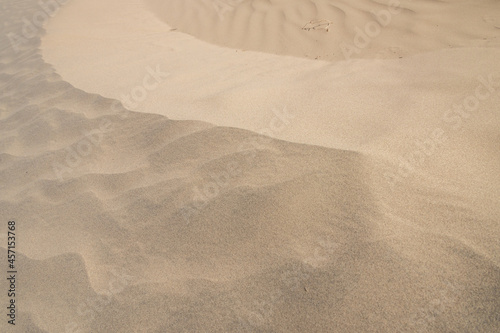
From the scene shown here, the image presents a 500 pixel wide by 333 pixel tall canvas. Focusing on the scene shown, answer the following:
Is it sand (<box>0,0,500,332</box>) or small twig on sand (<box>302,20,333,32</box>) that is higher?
small twig on sand (<box>302,20,333,32</box>)

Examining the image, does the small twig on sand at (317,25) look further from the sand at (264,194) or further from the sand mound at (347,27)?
the sand at (264,194)

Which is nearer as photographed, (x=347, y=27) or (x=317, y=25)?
(x=347, y=27)

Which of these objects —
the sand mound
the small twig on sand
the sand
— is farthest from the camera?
the small twig on sand

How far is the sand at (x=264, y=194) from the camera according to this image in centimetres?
109

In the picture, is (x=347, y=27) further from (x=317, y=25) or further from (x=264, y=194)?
(x=264, y=194)

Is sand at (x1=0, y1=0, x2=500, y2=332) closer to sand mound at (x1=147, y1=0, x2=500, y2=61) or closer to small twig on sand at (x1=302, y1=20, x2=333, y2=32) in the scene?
sand mound at (x1=147, y1=0, x2=500, y2=61)

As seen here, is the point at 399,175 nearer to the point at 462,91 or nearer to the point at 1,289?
the point at 462,91

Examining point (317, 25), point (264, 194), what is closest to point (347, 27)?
point (317, 25)

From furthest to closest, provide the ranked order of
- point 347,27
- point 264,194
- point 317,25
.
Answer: point 317,25
point 347,27
point 264,194

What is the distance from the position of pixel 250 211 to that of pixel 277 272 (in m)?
0.30

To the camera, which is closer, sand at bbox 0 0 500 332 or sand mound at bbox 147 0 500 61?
sand at bbox 0 0 500 332

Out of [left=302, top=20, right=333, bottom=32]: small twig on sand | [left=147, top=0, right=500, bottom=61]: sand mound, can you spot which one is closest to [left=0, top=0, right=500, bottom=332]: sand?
[left=147, top=0, right=500, bottom=61]: sand mound

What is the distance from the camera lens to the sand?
109 centimetres

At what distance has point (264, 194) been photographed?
1.43 m
